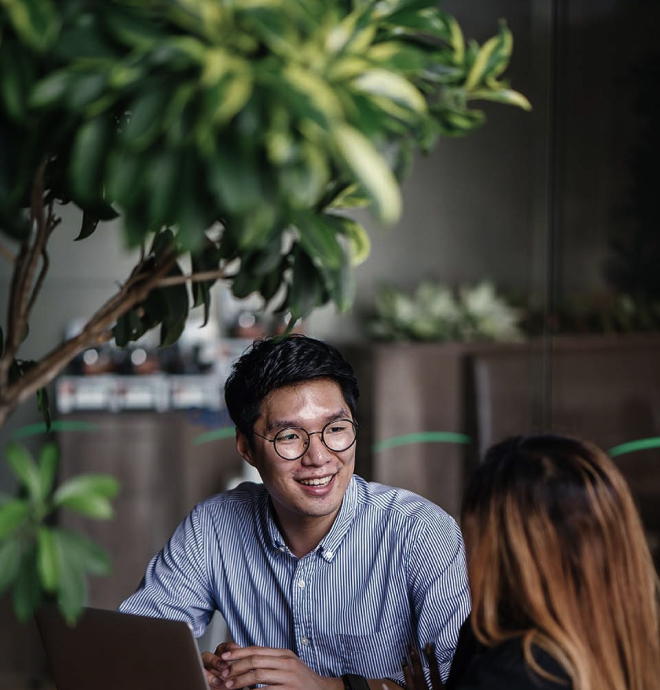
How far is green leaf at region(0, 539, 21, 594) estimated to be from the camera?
85cm

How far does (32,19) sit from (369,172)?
341 mm

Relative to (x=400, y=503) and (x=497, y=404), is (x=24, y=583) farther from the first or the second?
(x=497, y=404)

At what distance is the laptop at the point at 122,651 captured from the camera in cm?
138

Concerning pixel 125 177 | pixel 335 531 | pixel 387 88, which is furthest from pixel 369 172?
pixel 335 531

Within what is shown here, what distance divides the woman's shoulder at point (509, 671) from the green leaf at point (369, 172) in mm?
754

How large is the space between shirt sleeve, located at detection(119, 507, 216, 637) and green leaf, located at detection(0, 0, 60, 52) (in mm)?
1408

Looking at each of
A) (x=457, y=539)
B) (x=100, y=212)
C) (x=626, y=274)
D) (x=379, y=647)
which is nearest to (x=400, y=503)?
(x=457, y=539)

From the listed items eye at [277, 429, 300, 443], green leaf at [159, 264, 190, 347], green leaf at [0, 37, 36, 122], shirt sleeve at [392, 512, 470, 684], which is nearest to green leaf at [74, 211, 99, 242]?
green leaf at [159, 264, 190, 347]

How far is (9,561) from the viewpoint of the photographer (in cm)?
85

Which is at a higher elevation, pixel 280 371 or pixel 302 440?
pixel 280 371

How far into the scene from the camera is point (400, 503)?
2.03 metres

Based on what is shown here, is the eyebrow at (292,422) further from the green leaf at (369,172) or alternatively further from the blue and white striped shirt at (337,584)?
the green leaf at (369,172)

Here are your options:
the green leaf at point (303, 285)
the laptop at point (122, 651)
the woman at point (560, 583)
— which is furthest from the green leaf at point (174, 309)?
the woman at point (560, 583)

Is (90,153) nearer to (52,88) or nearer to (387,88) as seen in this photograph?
(52,88)
